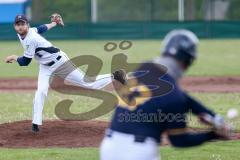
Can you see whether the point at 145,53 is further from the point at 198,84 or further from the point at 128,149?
the point at 128,149

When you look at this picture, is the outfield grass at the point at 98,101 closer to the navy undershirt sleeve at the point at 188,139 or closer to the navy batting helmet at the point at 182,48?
the navy undershirt sleeve at the point at 188,139

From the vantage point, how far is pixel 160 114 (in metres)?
5.58

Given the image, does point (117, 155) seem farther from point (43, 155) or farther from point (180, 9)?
point (180, 9)

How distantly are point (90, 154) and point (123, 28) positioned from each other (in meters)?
32.0

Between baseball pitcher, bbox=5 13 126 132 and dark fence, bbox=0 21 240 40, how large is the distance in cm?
2930

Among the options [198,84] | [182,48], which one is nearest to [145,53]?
[198,84]

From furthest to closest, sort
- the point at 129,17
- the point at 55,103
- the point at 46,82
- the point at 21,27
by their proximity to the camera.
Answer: the point at 129,17, the point at 55,103, the point at 46,82, the point at 21,27

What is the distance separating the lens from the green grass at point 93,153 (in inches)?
387

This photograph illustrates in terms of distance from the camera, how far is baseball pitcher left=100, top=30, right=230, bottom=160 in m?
5.30

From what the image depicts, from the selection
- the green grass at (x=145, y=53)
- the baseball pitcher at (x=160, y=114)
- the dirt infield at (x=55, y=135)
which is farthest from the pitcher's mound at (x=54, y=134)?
the green grass at (x=145, y=53)

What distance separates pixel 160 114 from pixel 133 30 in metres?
36.8

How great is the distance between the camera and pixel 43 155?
10.0m

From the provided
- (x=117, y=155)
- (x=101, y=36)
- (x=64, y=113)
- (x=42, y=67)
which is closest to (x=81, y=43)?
(x=101, y=36)

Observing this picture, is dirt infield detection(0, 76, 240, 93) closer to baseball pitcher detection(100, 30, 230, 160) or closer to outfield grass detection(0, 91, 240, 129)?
outfield grass detection(0, 91, 240, 129)
